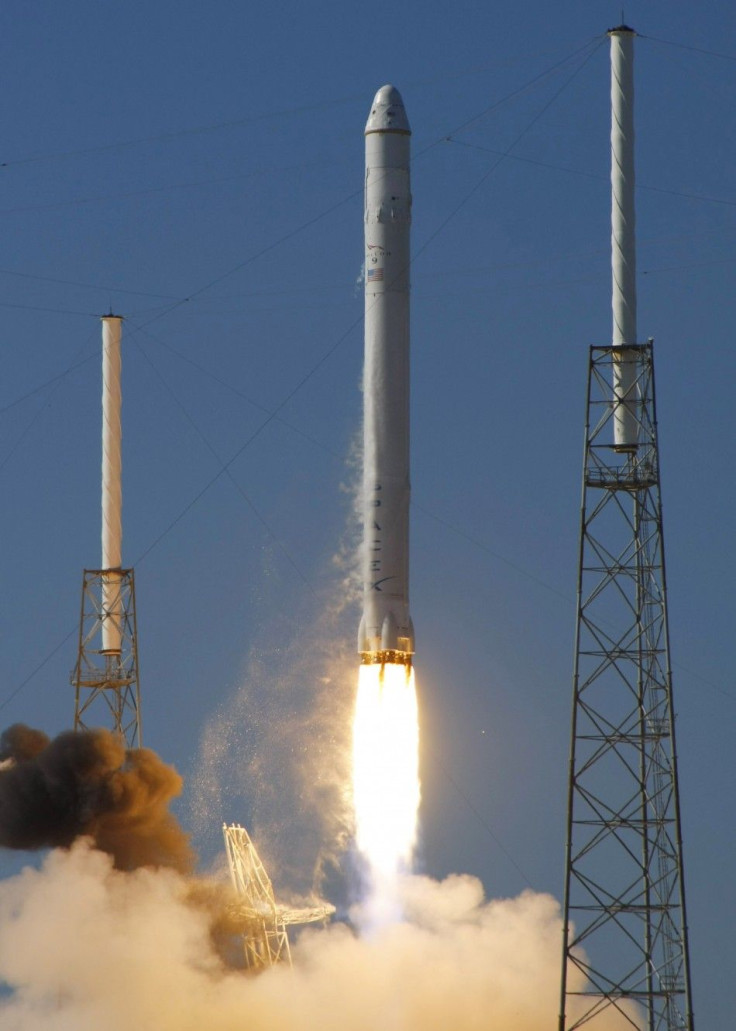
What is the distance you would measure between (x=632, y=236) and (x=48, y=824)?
18.2 metres

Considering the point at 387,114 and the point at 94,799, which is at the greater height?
the point at 387,114

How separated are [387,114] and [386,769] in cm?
1369

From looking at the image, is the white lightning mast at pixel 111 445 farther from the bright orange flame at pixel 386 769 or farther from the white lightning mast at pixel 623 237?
the white lightning mast at pixel 623 237

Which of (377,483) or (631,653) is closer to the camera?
(631,653)

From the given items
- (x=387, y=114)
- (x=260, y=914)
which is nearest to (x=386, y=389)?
(x=387, y=114)

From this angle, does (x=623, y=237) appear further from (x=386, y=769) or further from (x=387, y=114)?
(x=386, y=769)

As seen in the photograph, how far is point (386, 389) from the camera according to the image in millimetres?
59719

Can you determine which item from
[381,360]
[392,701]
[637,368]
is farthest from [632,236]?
[392,701]

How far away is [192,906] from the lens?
63.0m

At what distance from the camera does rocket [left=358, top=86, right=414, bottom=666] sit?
58500mm

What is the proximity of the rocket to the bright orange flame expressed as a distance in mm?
556

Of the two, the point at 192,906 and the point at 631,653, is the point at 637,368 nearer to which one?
the point at 631,653

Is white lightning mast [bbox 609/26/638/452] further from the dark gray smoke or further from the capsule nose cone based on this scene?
the dark gray smoke

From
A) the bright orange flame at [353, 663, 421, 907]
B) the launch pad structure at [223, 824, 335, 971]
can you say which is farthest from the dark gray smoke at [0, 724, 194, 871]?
the bright orange flame at [353, 663, 421, 907]
